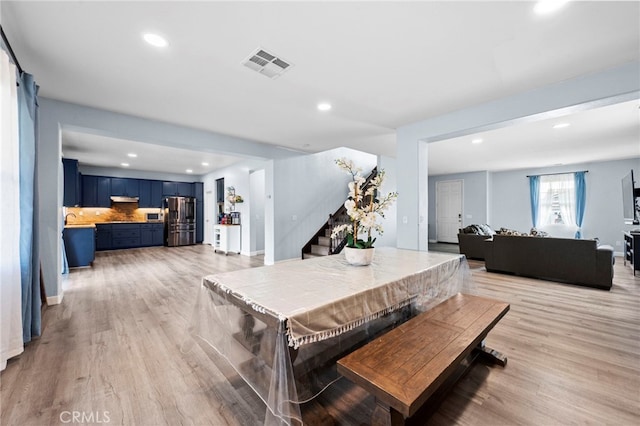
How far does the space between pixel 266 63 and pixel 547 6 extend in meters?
2.19

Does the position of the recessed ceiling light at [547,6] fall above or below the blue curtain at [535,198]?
above

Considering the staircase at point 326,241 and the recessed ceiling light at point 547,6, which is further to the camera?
the staircase at point 326,241

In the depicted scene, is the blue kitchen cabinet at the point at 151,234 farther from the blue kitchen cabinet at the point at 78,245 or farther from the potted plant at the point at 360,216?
the potted plant at the point at 360,216

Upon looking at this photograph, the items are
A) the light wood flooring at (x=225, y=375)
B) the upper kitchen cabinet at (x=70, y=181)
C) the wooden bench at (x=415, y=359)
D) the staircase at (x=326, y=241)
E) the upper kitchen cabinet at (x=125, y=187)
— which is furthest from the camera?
the upper kitchen cabinet at (x=125, y=187)

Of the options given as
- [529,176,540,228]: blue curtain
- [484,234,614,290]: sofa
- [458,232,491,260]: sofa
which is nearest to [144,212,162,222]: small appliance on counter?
[458,232,491,260]: sofa

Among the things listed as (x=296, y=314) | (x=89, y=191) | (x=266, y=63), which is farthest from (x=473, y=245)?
(x=89, y=191)

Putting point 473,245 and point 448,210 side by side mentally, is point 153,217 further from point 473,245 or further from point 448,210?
point 448,210

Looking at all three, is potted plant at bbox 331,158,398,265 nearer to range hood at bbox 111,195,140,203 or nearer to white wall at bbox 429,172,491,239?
white wall at bbox 429,172,491,239

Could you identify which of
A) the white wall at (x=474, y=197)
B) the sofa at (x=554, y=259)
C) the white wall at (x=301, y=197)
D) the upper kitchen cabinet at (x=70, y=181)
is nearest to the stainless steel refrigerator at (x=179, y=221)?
the upper kitchen cabinet at (x=70, y=181)

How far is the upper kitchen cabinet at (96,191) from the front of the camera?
7973 millimetres

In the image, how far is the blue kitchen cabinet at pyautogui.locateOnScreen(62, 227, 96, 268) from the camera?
5.60 meters

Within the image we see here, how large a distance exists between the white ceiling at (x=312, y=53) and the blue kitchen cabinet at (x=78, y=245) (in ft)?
12.1

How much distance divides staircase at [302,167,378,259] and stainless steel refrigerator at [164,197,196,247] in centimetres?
510

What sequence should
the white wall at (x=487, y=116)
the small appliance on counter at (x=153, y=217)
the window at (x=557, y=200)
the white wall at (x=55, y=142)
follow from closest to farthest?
1. the white wall at (x=487, y=116)
2. the white wall at (x=55, y=142)
3. the window at (x=557, y=200)
4. the small appliance on counter at (x=153, y=217)
